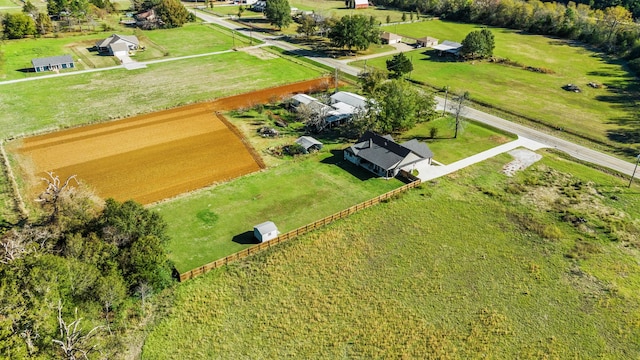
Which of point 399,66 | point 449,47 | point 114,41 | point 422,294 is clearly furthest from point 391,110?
point 114,41

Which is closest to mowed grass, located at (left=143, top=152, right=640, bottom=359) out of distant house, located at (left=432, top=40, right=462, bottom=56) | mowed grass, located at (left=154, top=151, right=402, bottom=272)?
mowed grass, located at (left=154, top=151, right=402, bottom=272)

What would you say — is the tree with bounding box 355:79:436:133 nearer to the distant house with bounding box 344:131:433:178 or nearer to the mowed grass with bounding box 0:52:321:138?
the distant house with bounding box 344:131:433:178

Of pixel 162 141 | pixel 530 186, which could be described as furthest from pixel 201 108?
pixel 530 186

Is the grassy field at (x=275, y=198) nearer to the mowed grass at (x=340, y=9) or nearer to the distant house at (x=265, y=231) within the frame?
the distant house at (x=265, y=231)

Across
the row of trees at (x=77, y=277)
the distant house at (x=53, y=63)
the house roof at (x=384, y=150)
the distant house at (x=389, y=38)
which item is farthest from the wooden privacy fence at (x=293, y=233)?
the distant house at (x=53, y=63)

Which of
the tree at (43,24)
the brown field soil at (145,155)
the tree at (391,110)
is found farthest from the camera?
the tree at (43,24)

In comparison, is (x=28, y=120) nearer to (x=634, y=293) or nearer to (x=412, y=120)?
(x=412, y=120)
